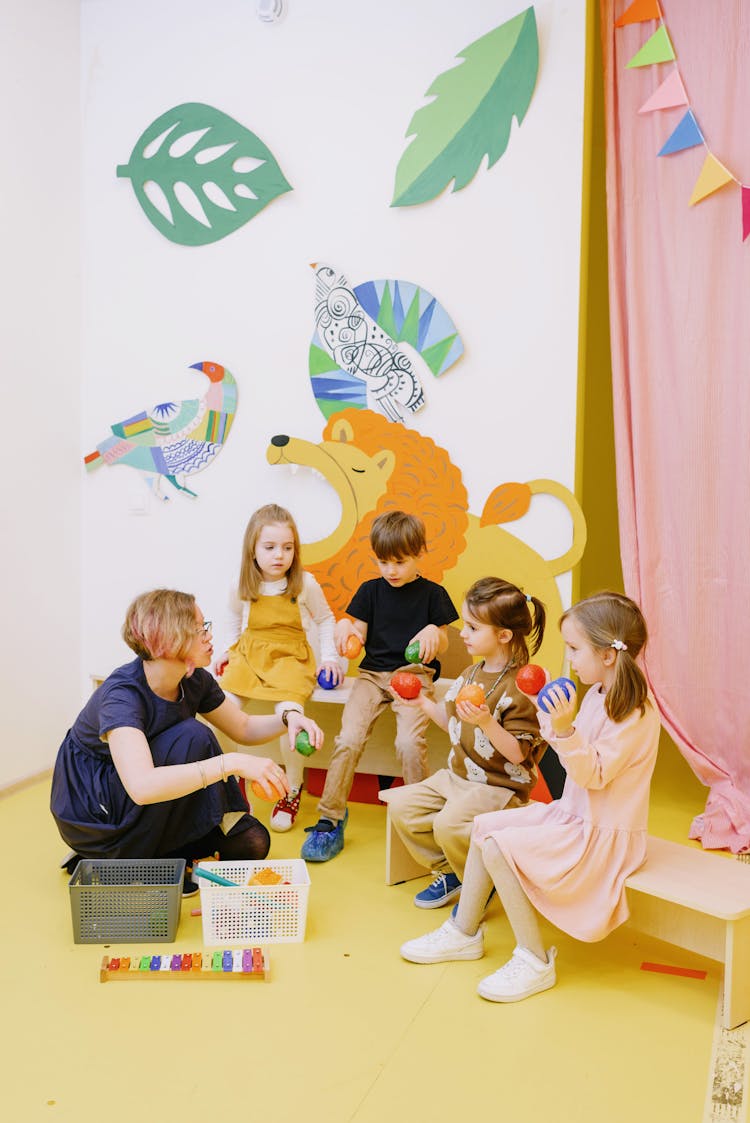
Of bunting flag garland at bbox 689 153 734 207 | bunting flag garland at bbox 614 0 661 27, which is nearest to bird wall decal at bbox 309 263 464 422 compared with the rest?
bunting flag garland at bbox 689 153 734 207

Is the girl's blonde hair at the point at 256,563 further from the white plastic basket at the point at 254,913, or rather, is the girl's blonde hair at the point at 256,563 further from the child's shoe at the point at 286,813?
the white plastic basket at the point at 254,913

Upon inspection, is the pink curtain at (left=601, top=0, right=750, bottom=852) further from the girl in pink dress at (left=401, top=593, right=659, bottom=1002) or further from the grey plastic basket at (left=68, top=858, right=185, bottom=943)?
the grey plastic basket at (left=68, top=858, right=185, bottom=943)

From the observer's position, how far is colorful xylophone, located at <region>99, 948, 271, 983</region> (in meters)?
2.58

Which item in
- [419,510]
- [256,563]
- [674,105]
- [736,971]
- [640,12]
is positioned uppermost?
[640,12]

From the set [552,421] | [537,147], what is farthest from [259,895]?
[537,147]

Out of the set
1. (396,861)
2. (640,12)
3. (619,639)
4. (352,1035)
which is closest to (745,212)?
(640,12)

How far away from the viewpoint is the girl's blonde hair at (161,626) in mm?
2973

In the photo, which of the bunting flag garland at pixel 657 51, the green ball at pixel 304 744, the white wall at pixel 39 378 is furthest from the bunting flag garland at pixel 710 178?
the white wall at pixel 39 378

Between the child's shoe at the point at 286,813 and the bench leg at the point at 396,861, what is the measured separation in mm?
563

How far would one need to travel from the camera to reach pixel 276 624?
13.2 feet

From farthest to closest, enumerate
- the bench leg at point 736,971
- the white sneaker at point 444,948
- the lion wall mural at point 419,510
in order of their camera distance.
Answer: the lion wall mural at point 419,510 < the white sneaker at point 444,948 < the bench leg at point 736,971

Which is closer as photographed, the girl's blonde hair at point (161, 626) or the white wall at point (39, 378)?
the girl's blonde hair at point (161, 626)

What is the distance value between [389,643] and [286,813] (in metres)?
0.73

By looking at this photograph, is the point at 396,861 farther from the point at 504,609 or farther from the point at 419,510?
the point at 419,510
